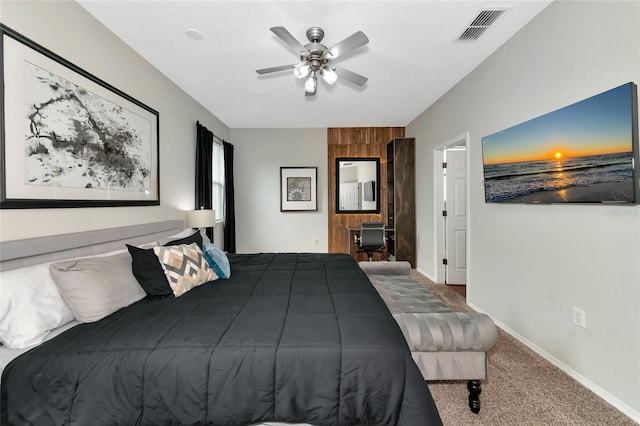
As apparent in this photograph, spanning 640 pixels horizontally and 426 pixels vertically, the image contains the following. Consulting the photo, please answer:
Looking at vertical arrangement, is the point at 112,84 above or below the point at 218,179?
above

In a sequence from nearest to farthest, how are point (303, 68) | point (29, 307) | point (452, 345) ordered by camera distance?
point (29, 307)
point (452, 345)
point (303, 68)

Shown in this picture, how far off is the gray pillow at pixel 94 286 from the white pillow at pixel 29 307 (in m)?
0.04

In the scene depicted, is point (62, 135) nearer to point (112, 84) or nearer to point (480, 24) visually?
point (112, 84)

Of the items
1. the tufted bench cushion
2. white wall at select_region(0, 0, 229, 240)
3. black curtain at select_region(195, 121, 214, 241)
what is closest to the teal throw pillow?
white wall at select_region(0, 0, 229, 240)

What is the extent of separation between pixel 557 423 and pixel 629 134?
5.63 feet

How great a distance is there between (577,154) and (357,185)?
3.65 metres

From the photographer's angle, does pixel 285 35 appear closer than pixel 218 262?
Yes

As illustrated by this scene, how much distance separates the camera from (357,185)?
17.4 feet

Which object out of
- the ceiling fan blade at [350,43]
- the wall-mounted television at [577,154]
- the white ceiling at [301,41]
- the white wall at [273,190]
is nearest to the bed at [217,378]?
the wall-mounted television at [577,154]

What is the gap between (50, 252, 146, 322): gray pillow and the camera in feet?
4.63

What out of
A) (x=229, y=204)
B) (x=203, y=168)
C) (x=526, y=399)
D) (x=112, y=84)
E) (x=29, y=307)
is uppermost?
(x=112, y=84)

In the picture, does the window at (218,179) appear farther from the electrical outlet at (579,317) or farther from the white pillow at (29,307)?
the electrical outlet at (579,317)

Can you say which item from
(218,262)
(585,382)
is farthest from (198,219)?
(585,382)

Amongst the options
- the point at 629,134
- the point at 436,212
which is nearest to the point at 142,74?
the point at 629,134
